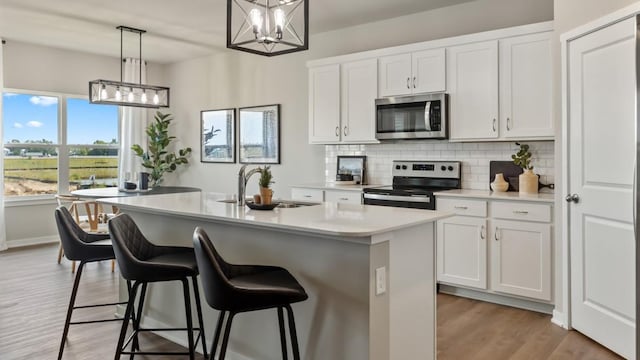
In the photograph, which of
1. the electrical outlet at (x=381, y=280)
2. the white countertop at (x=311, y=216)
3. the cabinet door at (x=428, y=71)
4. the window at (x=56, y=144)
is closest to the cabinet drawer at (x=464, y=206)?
the cabinet door at (x=428, y=71)

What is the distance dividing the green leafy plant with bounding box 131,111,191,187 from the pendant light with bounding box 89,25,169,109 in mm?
1431

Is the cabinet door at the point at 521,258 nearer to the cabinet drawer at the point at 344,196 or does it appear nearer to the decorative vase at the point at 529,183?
the decorative vase at the point at 529,183

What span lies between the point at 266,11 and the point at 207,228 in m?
1.36

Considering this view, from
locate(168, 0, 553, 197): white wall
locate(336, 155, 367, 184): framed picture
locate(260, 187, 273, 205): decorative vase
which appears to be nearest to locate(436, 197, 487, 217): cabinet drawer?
locate(336, 155, 367, 184): framed picture

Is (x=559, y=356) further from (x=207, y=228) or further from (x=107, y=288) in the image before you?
(x=107, y=288)

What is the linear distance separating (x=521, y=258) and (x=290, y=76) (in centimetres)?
361

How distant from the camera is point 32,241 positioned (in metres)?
6.58

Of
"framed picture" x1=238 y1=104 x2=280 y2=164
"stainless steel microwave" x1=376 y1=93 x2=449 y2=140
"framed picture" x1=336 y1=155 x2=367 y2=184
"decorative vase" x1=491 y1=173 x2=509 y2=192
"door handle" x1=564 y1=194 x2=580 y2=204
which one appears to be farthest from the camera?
"framed picture" x1=238 y1=104 x2=280 y2=164

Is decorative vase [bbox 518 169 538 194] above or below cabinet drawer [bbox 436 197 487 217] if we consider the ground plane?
above

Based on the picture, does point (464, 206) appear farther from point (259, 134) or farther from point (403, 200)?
point (259, 134)

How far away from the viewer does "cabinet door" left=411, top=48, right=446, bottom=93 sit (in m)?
4.41

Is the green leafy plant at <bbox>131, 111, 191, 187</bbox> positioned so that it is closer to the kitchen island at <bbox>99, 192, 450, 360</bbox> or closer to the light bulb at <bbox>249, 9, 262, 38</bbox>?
the kitchen island at <bbox>99, 192, 450, 360</bbox>

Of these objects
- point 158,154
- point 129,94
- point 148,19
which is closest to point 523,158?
point 148,19

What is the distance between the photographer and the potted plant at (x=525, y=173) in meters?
4.03
